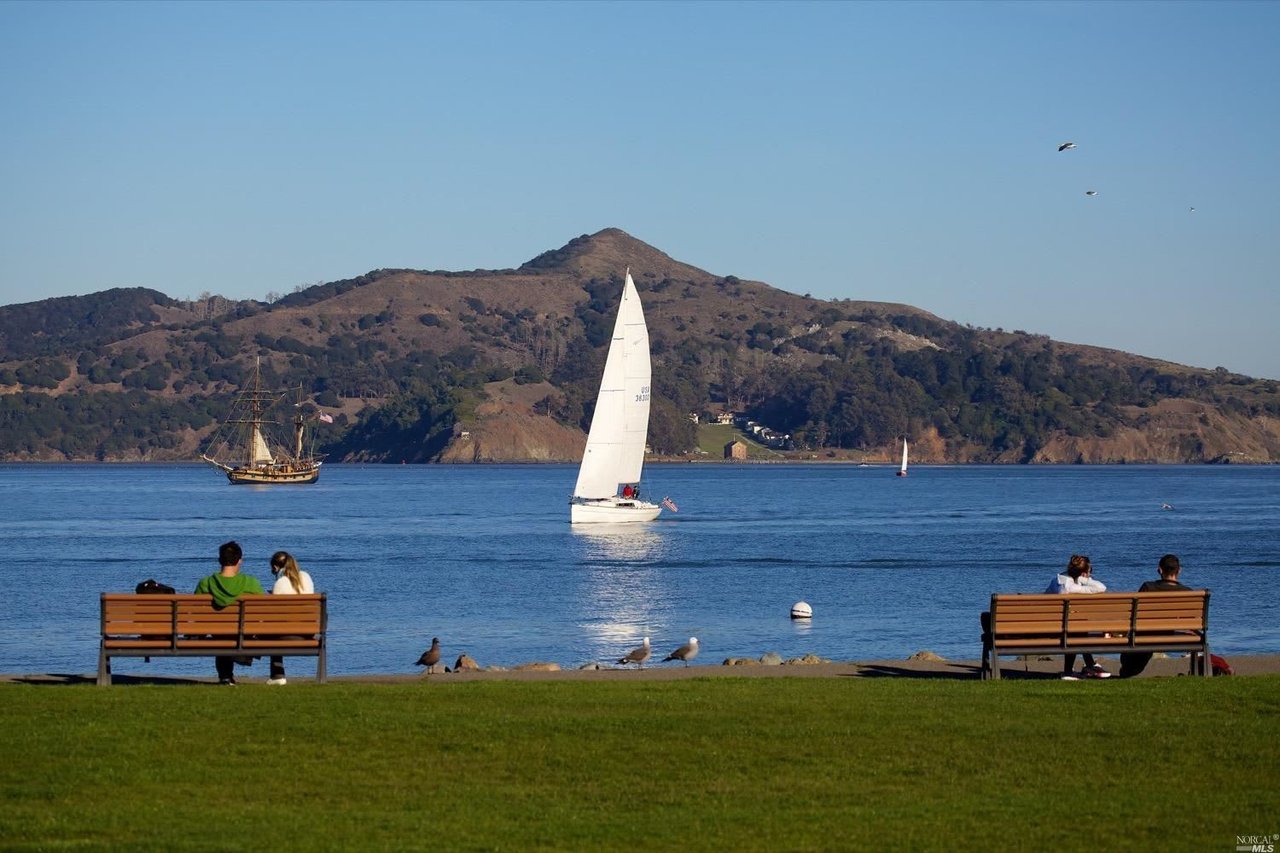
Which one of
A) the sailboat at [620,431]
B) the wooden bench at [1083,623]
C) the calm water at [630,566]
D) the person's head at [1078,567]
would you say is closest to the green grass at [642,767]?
the wooden bench at [1083,623]

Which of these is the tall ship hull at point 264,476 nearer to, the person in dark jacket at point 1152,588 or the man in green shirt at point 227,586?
the man in green shirt at point 227,586

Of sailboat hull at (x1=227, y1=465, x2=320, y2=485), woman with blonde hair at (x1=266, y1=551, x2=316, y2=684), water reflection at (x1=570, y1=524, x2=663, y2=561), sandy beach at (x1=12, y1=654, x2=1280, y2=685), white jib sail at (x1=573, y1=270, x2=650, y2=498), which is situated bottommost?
sailboat hull at (x1=227, y1=465, x2=320, y2=485)

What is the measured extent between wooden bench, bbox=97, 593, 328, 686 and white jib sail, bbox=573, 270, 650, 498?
183 ft

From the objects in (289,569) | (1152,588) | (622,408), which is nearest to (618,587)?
(622,408)

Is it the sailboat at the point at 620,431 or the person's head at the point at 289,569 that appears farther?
the sailboat at the point at 620,431

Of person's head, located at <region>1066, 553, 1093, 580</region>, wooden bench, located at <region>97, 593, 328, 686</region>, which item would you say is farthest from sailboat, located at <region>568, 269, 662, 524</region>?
wooden bench, located at <region>97, 593, 328, 686</region>

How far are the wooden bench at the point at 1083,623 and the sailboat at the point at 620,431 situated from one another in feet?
179

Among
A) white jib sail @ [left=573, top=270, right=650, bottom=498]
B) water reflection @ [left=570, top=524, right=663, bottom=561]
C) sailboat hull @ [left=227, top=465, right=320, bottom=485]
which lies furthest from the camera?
sailboat hull @ [left=227, top=465, right=320, bottom=485]

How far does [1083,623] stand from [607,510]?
61.5 metres

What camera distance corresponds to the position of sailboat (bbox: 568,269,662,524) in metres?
73.1

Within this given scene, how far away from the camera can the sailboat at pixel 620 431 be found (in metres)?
73.1

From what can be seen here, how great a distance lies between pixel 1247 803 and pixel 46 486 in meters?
176

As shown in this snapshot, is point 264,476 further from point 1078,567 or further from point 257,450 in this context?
point 1078,567

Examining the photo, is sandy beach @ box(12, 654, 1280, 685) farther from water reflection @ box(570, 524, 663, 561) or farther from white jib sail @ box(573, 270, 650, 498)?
white jib sail @ box(573, 270, 650, 498)
